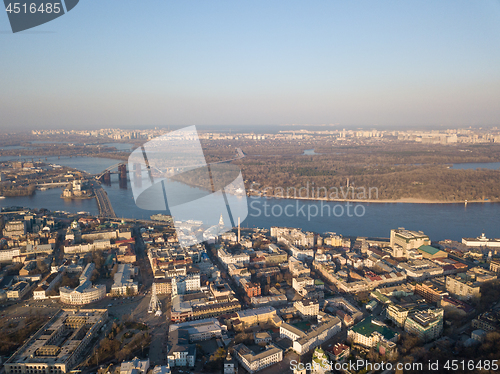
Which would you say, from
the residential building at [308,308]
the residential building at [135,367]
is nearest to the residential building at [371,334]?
the residential building at [308,308]

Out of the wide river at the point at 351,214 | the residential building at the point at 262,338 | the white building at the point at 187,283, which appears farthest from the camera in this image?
the wide river at the point at 351,214

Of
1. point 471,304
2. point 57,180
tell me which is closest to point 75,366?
point 471,304

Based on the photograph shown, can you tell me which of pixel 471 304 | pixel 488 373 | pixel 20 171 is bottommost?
pixel 471 304

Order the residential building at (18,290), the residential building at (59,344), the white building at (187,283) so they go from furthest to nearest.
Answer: the white building at (187,283) < the residential building at (18,290) < the residential building at (59,344)

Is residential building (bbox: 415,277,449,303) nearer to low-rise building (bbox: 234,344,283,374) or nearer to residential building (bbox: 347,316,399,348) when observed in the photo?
residential building (bbox: 347,316,399,348)

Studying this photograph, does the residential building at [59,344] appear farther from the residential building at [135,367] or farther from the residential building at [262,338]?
the residential building at [262,338]

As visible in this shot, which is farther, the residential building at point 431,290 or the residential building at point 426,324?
the residential building at point 431,290

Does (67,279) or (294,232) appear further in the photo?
(294,232)

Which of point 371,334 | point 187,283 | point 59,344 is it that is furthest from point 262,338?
point 59,344

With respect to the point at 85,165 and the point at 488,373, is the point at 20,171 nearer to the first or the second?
the point at 85,165

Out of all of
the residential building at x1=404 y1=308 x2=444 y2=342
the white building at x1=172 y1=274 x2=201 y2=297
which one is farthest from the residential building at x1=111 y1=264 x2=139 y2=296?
the residential building at x1=404 y1=308 x2=444 y2=342
